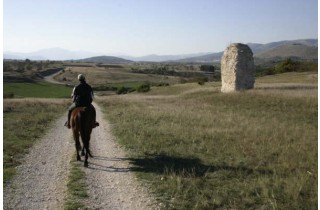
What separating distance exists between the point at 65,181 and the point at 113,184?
1476 millimetres

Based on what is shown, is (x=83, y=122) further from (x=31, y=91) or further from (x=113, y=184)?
(x=31, y=91)

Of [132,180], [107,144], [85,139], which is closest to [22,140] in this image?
[107,144]

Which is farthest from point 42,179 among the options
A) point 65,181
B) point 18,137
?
point 18,137

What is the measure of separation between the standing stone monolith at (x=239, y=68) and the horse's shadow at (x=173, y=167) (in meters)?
27.7

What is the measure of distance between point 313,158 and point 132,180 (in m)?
6.45

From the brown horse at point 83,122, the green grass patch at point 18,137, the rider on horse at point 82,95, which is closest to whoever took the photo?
the green grass patch at point 18,137

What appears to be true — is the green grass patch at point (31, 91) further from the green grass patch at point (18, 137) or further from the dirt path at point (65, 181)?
the dirt path at point (65, 181)

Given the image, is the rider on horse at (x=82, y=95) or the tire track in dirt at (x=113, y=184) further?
the rider on horse at (x=82, y=95)

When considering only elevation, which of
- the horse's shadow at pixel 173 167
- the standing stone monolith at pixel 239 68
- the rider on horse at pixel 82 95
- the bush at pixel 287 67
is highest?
the bush at pixel 287 67

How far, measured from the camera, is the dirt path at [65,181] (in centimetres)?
945

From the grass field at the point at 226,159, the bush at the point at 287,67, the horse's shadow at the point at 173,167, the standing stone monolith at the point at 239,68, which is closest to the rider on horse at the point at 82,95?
the horse's shadow at the point at 173,167

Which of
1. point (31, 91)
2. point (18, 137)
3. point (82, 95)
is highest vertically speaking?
point (82, 95)

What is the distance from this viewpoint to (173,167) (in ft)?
40.7

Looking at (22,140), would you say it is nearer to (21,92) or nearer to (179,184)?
(179,184)
